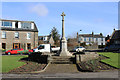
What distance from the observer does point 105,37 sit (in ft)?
290

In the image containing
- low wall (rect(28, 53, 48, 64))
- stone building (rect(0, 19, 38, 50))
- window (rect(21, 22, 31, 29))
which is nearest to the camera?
low wall (rect(28, 53, 48, 64))

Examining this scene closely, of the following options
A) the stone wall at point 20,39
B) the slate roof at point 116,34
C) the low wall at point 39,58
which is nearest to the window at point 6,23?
the stone wall at point 20,39

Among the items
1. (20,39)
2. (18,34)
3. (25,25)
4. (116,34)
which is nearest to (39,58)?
(20,39)

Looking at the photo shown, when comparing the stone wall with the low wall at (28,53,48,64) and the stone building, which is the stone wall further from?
the low wall at (28,53,48,64)

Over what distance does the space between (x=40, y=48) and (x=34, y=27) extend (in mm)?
14365

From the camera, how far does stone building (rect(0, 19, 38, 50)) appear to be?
128 feet

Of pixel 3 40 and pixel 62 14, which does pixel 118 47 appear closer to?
pixel 62 14

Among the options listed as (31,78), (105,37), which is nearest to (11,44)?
(31,78)

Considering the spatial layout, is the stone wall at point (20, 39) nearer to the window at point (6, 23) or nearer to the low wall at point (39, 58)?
the window at point (6, 23)

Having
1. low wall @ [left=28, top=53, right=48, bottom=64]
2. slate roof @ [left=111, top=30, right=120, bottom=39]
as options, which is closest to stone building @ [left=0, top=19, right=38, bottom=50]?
low wall @ [left=28, top=53, right=48, bottom=64]

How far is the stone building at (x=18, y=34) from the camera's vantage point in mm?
39062

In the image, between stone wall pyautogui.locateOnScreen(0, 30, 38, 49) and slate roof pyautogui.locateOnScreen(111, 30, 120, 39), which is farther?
slate roof pyautogui.locateOnScreen(111, 30, 120, 39)

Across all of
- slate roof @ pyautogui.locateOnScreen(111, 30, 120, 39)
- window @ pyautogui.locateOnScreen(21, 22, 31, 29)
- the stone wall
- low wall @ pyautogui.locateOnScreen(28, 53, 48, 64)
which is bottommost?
low wall @ pyautogui.locateOnScreen(28, 53, 48, 64)

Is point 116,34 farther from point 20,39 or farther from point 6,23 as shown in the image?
point 6,23
